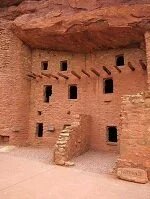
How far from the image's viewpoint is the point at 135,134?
7746 mm

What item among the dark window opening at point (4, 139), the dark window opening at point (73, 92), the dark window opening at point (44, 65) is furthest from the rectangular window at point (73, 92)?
the dark window opening at point (4, 139)

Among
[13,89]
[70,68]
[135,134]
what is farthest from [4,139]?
[135,134]

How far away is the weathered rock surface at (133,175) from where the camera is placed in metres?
7.20

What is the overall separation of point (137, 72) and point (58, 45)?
5.06 metres

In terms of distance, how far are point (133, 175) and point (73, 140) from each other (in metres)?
3.97

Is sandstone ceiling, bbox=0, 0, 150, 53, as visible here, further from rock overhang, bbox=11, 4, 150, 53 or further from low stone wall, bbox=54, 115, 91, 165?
low stone wall, bbox=54, 115, 91, 165

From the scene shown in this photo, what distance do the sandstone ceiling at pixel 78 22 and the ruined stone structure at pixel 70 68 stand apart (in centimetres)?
4

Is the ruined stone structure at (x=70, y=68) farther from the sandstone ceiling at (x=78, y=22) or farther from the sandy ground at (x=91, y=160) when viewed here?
the sandy ground at (x=91, y=160)

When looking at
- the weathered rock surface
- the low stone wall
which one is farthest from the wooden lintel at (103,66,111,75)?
the weathered rock surface

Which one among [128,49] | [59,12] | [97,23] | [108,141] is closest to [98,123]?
[108,141]

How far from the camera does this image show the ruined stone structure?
11523mm

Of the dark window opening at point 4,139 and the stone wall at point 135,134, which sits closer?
the stone wall at point 135,134

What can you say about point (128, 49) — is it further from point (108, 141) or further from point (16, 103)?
point (16, 103)

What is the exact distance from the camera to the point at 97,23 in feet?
38.5
